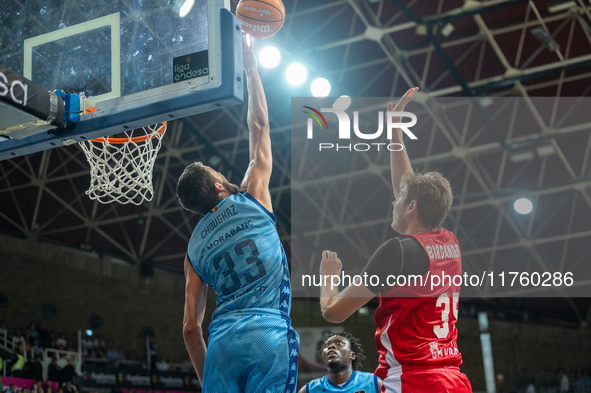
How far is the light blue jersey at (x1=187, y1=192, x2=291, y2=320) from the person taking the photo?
11.0 feet

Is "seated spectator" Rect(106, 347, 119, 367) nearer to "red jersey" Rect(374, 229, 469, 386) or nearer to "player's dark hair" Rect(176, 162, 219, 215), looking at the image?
"player's dark hair" Rect(176, 162, 219, 215)

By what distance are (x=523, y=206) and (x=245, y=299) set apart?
1538cm

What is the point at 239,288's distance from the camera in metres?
3.36

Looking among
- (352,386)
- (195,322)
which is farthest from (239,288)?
(352,386)

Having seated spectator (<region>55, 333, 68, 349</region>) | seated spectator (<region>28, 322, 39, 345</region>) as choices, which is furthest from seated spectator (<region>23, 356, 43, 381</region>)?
seated spectator (<region>55, 333, 68, 349</region>)

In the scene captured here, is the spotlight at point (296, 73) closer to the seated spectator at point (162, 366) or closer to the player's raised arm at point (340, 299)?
the seated spectator at point (162, 366)

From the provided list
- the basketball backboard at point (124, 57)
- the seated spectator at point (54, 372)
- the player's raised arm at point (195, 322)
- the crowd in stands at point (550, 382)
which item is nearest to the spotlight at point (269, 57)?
the basketball backboard at point (124, 57)

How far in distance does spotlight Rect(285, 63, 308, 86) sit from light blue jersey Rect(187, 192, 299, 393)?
10138 mm

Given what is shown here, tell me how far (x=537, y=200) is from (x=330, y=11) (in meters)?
8.53

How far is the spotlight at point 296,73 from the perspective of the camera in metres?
13.4

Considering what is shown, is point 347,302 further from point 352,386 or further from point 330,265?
point 352,386

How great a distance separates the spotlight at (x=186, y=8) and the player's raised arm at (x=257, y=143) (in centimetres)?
53

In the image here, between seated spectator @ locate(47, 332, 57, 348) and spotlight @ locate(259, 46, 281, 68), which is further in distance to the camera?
seated spectator @ locate(47, 332, 57, 348)

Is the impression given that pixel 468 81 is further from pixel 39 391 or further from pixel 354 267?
pixel 39 391
